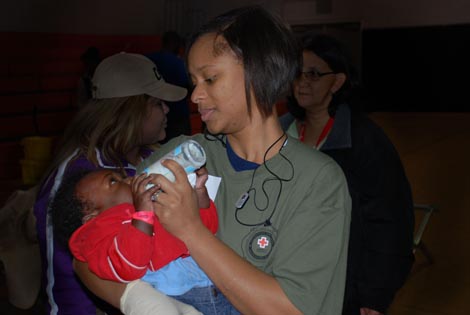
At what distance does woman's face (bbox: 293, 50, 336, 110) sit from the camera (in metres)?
2.60

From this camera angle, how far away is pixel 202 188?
1.36m

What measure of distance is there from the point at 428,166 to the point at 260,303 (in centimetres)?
834

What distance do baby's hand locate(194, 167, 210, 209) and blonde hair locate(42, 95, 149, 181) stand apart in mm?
831

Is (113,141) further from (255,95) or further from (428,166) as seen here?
(428,166)

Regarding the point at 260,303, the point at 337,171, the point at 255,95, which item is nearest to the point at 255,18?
the point at 255,95

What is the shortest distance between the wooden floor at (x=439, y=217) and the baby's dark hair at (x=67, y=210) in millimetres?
2415

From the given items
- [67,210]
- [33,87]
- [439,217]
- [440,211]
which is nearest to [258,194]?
[67,210]

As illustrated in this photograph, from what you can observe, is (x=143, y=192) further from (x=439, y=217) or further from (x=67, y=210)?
(x=439, y=217)

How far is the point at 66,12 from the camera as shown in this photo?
11.2 meters

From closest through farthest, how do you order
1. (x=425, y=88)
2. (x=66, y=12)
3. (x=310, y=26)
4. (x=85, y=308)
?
(x=85, y=308), (x=66, y=12), (x=425, y=88), (x=310, y=26)

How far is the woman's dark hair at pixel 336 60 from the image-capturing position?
2588mm

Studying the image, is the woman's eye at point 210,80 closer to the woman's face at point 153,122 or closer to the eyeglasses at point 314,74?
the woman's face at point 153,122

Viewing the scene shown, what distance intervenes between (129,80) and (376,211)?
3.70ft

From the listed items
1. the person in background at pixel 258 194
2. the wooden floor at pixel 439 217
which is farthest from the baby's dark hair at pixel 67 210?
the wooden floor at pixel 439 217
